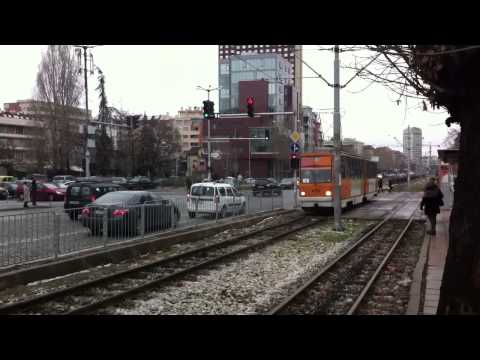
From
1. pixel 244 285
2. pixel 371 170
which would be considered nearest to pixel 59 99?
pixel 371 170

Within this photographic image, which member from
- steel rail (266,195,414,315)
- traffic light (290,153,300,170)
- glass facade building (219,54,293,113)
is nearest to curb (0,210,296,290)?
steel rail (266,195,414,315)

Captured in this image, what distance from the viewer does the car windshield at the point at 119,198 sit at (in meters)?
14.7

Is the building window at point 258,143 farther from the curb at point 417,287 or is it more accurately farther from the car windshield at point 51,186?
the curb at point 417,287

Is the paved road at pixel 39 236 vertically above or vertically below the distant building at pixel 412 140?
below

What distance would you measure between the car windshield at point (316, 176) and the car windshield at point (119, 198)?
38.4 ft

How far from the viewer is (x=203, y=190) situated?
71.9 feet

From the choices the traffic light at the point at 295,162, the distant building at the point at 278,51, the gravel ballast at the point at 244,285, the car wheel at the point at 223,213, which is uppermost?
the distant building at the point at 278,51

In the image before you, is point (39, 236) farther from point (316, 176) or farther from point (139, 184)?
point (139, 184)

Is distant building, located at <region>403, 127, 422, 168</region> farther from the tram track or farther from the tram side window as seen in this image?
the tram track

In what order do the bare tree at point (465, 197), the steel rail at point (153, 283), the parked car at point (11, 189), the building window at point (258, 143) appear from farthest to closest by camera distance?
the building window at point (258, 143) → the parked car at point (11, 189) → the steel rail at point (153, 283) → the bare tree at point (465, 197)

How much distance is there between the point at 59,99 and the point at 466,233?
53587 mm

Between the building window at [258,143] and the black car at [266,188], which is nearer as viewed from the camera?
the black car at [266,188]

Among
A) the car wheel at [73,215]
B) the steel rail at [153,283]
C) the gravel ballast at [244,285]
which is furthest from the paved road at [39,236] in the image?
the gravel ballast at [244,285]
